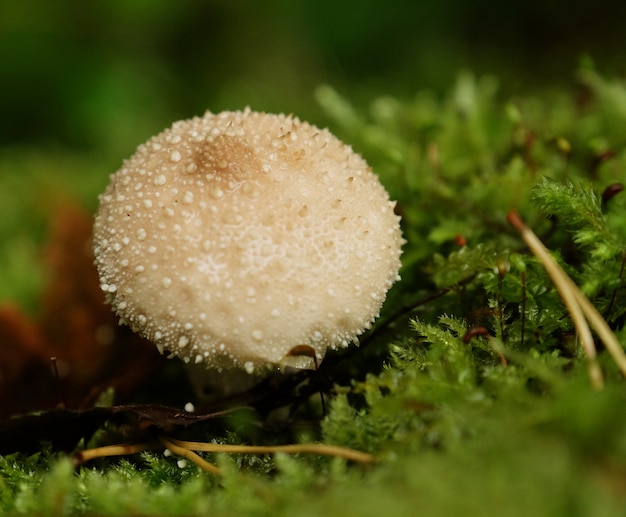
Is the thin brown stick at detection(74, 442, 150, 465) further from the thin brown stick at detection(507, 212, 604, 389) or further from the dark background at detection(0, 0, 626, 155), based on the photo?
the dark background at detection(0, 0, 626, 155)

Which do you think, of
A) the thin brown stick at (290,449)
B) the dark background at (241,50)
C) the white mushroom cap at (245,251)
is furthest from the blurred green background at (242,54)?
the thin brown stick at (290,449)

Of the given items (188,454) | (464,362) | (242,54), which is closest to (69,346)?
(188,454)

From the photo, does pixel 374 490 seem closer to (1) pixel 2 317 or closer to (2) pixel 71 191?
(1) pixel 2 317

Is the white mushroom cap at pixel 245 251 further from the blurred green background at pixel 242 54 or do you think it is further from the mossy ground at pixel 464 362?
the blurred green background at pixel 242 54

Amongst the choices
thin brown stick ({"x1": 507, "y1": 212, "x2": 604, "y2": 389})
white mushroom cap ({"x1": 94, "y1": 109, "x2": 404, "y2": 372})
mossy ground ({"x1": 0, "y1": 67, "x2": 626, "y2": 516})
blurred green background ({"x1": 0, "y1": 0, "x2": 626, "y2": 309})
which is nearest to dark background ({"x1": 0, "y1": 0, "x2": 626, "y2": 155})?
blurred green background ({"x1": 0, "y1": 0, "x2": 626, "y2": 309})

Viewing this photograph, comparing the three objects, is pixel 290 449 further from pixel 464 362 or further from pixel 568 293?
pixel 568 293

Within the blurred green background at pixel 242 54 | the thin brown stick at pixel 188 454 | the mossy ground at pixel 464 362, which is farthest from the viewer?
the blurred green background at pixel 242 54

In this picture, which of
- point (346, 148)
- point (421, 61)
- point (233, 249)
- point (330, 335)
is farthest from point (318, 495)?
point (421, 61)
